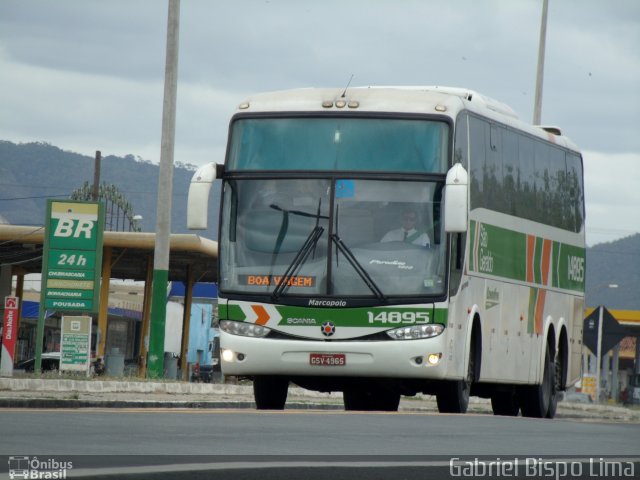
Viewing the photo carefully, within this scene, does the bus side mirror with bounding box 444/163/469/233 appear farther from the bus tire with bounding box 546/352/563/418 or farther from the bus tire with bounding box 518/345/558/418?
the bus tire with bounding box 546/352/563/418

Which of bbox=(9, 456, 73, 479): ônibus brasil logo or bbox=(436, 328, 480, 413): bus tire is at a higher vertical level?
bbox=(436, 328, 480, 413): bus tire

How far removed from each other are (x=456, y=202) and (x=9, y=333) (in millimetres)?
19174

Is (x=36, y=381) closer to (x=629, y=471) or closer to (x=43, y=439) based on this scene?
(x=43, y=439)

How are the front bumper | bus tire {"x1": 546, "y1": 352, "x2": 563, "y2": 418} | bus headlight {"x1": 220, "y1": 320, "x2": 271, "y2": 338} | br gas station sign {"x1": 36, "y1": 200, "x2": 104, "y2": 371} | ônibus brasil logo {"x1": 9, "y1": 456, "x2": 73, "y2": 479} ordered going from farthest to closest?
br gas station sign {"x1": 36, "y1": 200, "x2": 104, "y2": 371} → bus tire {"x1": 546, "y1": 352, "x2": 563, "y2": 418} → bus headlight {"x1": 220, "y1": 320, "x2": 271, "y2": 338} → the front bumper → ônibus brasil logo {"x1": 9, "y1": 456, "x2": 73, "y2": 479}

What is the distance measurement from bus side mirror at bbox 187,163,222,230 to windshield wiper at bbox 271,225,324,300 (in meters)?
1.13

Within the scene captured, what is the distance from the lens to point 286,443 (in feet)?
33.6

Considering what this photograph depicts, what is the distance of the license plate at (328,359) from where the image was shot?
17672 millimetres

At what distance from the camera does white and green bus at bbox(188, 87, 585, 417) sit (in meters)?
17.7

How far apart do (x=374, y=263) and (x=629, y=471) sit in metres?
8.87

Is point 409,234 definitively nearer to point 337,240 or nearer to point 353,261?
point 353,261

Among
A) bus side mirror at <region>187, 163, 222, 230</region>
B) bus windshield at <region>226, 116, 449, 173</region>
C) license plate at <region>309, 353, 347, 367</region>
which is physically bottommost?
license plate at <region>309, 353, 347, 367</region>

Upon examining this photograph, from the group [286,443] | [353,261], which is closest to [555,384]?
[353,261]

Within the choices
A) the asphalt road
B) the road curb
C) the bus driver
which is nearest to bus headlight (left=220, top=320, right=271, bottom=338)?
the bus driver

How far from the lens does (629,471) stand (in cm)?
910
